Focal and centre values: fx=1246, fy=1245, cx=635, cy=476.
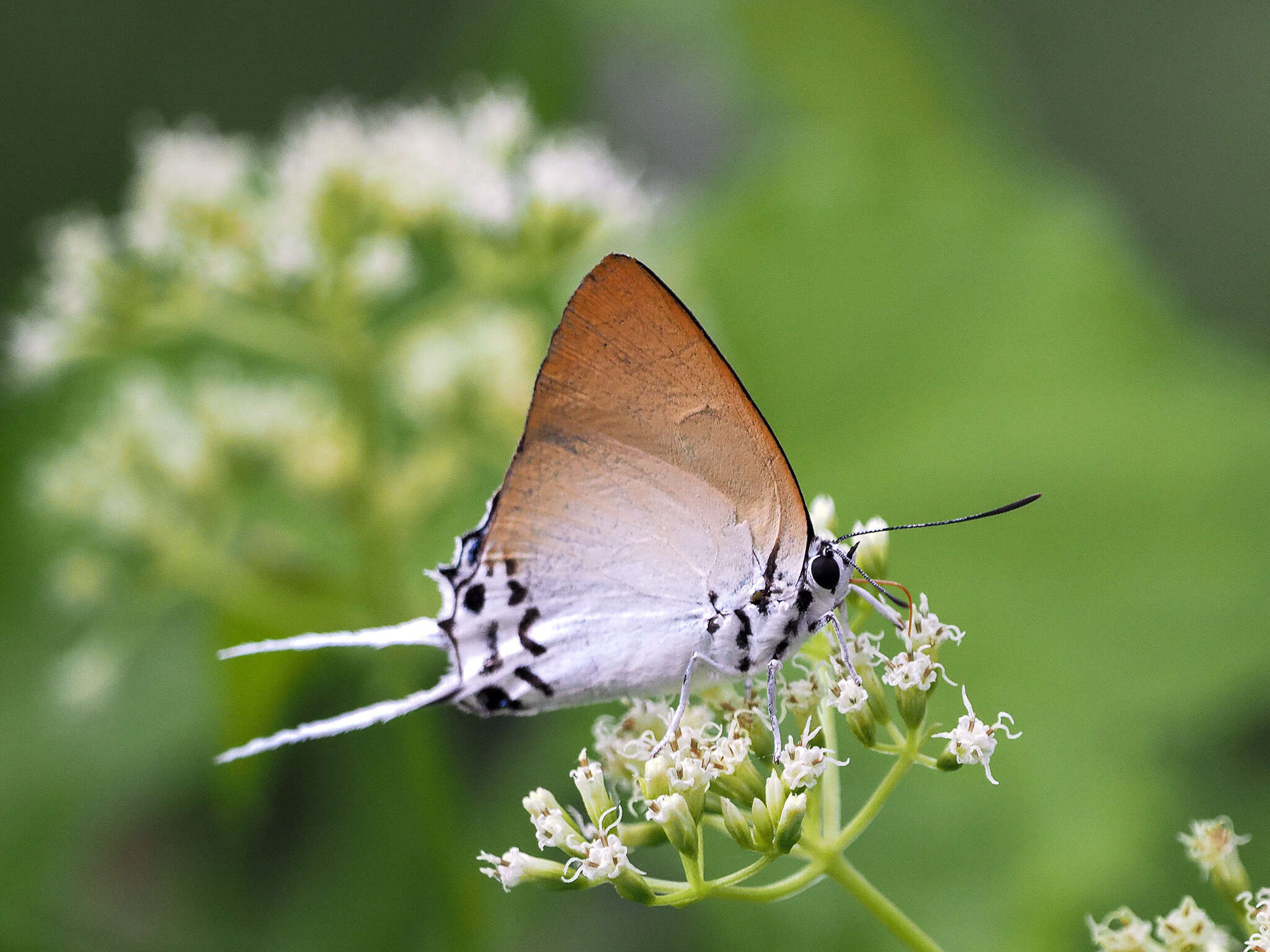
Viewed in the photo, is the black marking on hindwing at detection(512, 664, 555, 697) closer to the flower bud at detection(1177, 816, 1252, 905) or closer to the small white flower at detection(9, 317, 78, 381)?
the flower bud at detection(1177, 816, 1252, 905)

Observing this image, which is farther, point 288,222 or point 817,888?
point 288,222

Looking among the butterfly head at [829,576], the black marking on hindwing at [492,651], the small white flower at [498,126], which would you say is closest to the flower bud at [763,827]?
the butterfly head at [829,576]

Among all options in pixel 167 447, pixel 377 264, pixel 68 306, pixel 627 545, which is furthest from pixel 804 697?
pixel 68 306

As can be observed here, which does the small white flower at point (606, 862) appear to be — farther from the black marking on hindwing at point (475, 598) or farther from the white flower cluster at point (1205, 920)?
the white flower cluster at point (1205, 920)

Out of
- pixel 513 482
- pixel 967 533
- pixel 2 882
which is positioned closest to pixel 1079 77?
pixel 967 533

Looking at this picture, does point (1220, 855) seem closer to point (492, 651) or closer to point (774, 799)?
point (774, 799)

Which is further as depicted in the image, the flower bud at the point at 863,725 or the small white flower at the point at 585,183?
the small white flower at the point at 585,183

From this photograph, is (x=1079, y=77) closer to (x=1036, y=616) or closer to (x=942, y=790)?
(x=1036, y=616)
